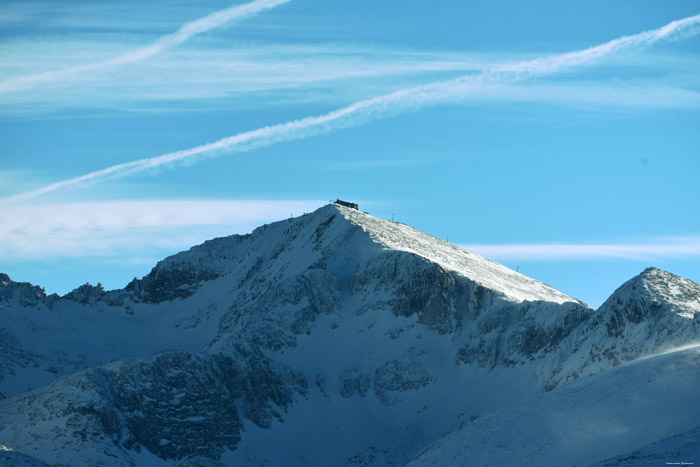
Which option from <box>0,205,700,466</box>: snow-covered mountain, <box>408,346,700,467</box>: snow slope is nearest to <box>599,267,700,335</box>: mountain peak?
<box>0,205,700,466</box>: snow-covered mountain

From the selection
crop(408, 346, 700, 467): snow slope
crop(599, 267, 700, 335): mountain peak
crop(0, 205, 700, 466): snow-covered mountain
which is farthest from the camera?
crop(0, 205, 700, 466): snow-covered mountain

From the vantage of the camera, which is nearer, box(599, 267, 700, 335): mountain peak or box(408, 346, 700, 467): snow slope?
box(408, 346, 700, 467): snow slope

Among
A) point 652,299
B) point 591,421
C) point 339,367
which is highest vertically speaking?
point 652,299

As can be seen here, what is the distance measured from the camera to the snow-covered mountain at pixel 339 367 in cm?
14675

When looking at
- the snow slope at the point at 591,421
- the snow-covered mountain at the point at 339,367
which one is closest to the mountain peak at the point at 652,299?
the snow-covered mountain at the point at 339,367

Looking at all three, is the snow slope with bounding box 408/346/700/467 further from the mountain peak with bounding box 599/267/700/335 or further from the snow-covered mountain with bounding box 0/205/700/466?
the mountain peak with bounding box 599/267/700/335

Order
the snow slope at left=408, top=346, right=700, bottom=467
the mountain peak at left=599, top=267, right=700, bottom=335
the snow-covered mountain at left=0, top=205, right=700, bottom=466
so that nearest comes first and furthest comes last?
1. the snow slope at left=408, top=346, right=700, bottom=467
2. the mountain peak at left=599, top=267, right=700, bottom=335
3. the snow-covered mountain at left=0, top=205, right=700, bottom=466

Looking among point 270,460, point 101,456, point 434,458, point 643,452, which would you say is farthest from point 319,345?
point 643,452

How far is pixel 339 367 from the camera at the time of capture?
176250mm

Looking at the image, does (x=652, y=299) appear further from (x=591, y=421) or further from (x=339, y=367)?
(x=339, y=367)

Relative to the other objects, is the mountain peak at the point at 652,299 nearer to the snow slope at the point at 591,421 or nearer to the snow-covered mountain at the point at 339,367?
the snow-covered mountain at the point at 339,367

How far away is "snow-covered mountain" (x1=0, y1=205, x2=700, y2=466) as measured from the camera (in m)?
147

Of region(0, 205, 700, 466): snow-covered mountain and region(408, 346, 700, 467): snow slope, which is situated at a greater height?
region(0, 205, 700, 466): snow-covered mountain

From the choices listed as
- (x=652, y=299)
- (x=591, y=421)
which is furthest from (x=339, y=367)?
(x=591, y=421)
